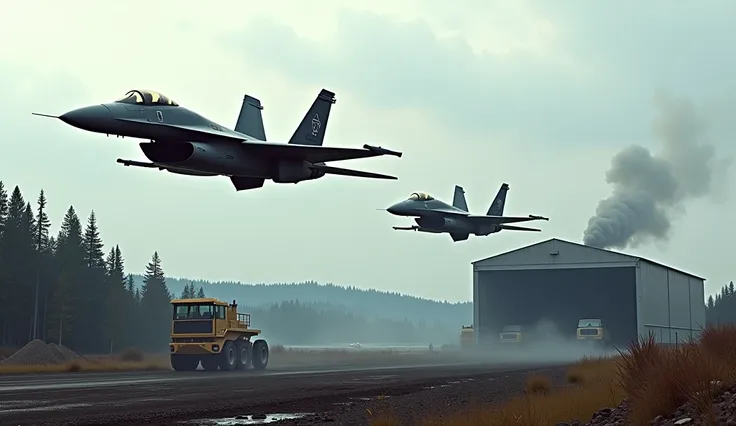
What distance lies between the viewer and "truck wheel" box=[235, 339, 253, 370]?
31.2 meters

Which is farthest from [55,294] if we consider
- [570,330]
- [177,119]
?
[177,119]

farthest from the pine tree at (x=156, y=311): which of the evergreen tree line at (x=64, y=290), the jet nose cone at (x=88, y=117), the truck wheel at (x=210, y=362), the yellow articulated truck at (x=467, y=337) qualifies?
the jet nose cone at (x=88, y=117)

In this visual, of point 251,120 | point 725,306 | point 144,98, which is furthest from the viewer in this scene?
point 725,306

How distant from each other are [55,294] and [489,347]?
41011mm

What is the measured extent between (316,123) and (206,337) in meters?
8.98

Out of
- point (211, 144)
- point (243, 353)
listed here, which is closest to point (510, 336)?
point (243, 353)

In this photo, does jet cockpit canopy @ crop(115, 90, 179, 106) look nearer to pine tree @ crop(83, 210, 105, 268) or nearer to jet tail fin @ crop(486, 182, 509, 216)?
jet tail fin @ crop(486, 182, 509, 216)

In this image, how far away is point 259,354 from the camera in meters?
32.9

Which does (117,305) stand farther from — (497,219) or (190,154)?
(190,154)

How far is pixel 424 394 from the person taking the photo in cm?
1839

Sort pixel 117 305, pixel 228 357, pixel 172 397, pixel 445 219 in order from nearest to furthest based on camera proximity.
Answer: pixel 172 397 → pixel 228 357 → pixel 445 219 → pixel 117 305

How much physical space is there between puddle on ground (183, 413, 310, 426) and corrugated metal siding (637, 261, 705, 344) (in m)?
39.0

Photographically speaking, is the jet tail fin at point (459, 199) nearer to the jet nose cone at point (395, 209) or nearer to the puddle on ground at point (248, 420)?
the jet nose cone at point (395, 209)

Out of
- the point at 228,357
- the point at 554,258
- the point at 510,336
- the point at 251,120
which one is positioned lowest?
the point at 228,357
